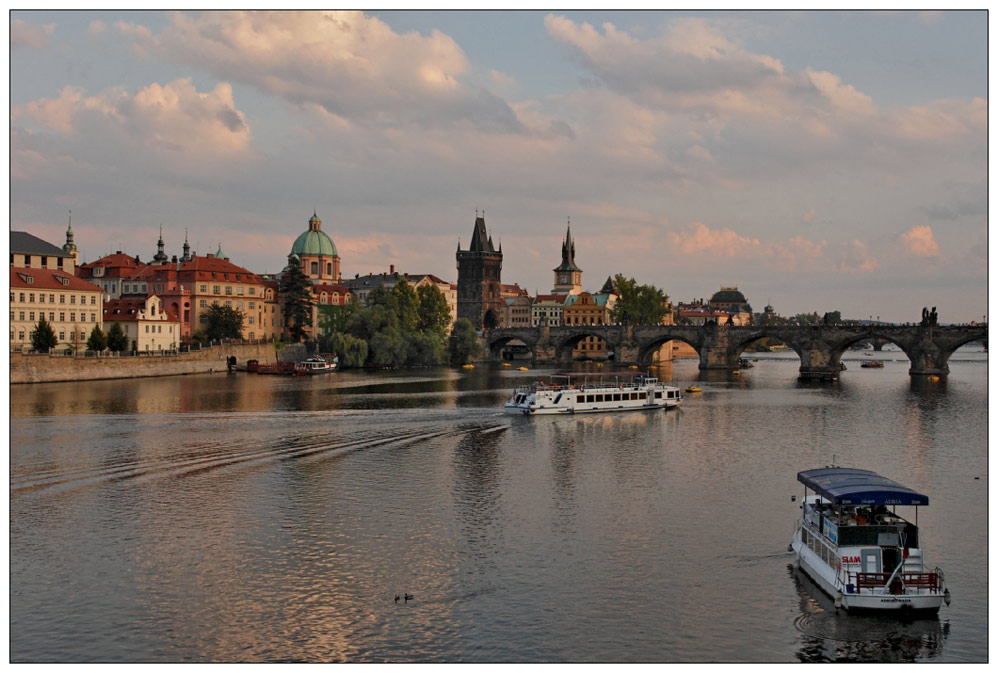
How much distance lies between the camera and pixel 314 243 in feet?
631

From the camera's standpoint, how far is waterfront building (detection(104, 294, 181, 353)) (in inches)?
4311

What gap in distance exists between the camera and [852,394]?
9256 centimetres

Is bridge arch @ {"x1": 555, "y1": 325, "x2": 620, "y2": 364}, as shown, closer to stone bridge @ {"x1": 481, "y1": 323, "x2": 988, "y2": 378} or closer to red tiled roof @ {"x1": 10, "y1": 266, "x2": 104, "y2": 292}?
stone bridge @ {"x1": 481, "y1": 323, "x2": 988, "y2": 378}

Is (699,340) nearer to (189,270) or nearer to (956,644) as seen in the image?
(189,270)

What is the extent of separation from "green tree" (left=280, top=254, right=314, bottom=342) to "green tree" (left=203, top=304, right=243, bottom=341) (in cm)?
1209

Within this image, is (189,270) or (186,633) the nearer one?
(186,633)

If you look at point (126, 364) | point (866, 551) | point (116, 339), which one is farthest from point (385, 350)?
point (866, 551)

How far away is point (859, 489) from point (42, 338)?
83.2 meters

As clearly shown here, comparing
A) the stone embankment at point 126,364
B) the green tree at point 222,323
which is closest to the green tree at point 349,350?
the stone embankment at point 126,364

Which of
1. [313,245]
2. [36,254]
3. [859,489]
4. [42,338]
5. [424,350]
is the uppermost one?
[313,245]

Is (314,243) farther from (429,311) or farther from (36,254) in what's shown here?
(36,254)

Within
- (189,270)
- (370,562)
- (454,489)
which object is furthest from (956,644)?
(189,270)

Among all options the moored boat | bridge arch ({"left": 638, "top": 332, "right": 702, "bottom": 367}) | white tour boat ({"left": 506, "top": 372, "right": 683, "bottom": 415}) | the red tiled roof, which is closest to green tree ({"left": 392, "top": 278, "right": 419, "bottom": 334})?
the moored boat

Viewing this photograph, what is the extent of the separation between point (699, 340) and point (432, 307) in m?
39.3
